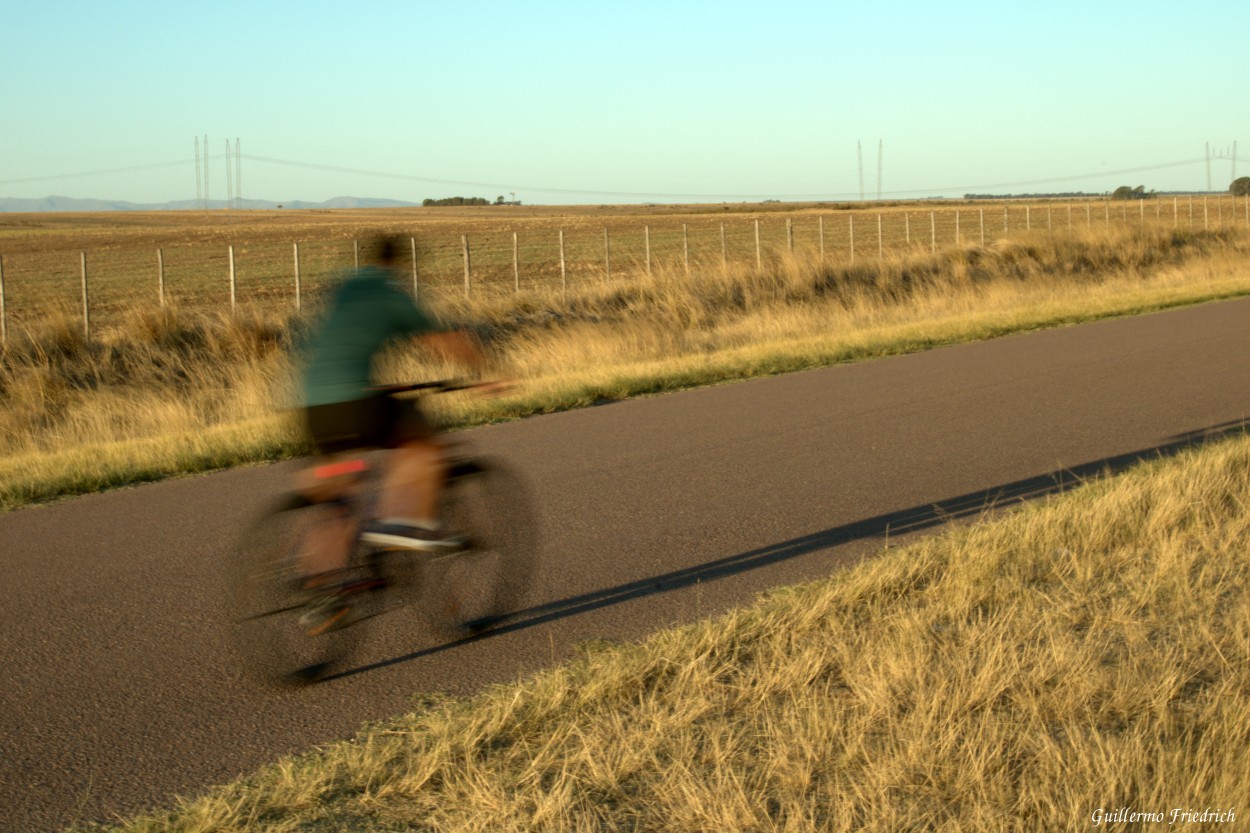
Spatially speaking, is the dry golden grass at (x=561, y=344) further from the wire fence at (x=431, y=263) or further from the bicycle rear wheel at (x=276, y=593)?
the bicycle rear wheel at (x=276, y=593)

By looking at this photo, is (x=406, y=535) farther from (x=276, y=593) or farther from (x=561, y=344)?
(x=561, y=344)

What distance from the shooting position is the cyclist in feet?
16.6

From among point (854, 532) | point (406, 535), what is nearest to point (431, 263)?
point (854, 532)

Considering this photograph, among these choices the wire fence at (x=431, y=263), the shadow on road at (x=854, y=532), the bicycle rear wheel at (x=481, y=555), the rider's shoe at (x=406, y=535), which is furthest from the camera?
the wire fence at (x=431, y=263)

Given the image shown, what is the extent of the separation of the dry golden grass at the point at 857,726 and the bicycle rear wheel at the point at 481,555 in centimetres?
59

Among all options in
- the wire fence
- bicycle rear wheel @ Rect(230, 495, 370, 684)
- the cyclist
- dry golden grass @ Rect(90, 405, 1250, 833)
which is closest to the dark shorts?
the cyclist

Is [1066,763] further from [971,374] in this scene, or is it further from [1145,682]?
[971,374]

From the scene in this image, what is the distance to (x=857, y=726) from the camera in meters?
4.31

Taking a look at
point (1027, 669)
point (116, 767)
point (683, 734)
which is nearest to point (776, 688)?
point (683, 734)

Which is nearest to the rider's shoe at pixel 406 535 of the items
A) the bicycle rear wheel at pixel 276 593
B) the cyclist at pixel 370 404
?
the cyclist at pixel 370 404

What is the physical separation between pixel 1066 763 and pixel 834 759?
70 centimetres

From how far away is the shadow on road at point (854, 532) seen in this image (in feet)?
19.3

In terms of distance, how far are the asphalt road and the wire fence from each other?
839 centimetres

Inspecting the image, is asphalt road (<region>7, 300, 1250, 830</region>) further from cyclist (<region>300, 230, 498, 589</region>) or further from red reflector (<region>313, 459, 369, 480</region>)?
red reflector (<region>313, 459, 369, 480</region>)
